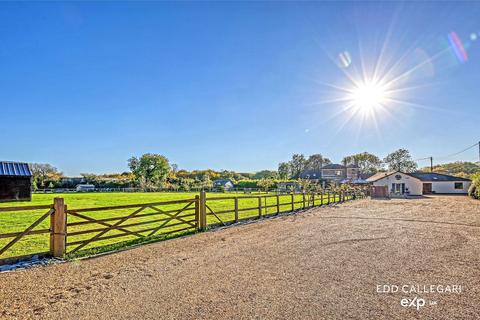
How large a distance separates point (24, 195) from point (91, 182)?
4232 cm

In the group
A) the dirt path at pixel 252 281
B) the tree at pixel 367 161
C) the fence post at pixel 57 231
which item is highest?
the tree at pixel 367 161

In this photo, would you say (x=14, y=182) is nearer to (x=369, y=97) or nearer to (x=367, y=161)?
(x=369, y=97)

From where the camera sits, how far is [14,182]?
80.1 feet

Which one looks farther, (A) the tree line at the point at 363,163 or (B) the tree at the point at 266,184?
(A) the tree line at the point at 363,163

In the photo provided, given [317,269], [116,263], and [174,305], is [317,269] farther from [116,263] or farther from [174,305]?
[116,263]

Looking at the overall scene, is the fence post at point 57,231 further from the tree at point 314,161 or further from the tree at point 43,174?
the tree at point 314,161

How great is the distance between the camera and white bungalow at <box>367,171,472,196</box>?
43000 mm

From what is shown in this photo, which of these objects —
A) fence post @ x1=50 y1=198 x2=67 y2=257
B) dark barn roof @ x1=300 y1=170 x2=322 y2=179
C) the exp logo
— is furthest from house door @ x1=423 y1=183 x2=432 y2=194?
fence post @ x1=50 y1=198 x2=67 y2=257

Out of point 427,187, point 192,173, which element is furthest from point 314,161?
point 427,187

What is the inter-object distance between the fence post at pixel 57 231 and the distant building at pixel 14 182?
76.2 ft

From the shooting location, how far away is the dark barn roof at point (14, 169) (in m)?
24.1

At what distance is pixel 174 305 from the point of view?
12.6 ft

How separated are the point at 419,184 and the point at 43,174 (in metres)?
77.6

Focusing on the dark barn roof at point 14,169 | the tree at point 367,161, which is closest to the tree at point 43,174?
the dark barn roof at point 14,169
